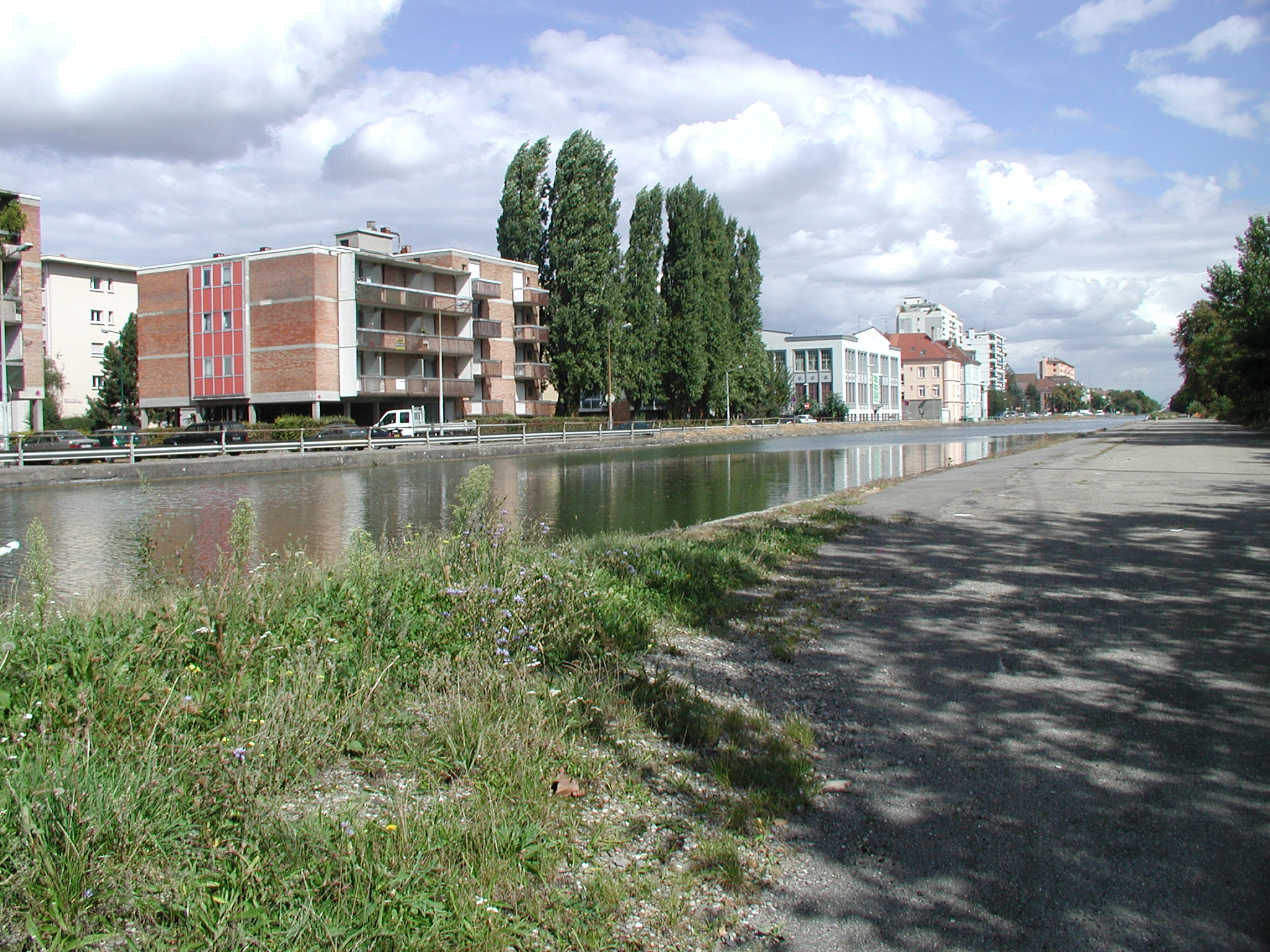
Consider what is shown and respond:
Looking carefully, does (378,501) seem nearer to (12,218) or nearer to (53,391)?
(12,218)

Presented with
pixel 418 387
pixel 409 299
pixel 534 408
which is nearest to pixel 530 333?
pixel 534 408

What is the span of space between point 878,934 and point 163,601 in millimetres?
4559

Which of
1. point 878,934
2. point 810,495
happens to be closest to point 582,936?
point 878,934

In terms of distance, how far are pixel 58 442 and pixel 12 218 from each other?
12285mm

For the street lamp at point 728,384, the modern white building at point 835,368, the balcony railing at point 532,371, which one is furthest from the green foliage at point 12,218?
the modern white building at point 835,368

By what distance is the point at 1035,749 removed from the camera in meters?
4.62

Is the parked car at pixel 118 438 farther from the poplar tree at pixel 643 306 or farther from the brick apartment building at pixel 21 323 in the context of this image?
the poplar tree at pixel 643 306

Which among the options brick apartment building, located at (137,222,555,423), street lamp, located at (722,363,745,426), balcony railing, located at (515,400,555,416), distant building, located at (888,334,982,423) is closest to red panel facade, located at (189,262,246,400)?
brick apartment building, located at (137,222,555,423)

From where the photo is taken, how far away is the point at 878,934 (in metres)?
3.13

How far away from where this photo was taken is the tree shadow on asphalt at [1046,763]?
324 cm

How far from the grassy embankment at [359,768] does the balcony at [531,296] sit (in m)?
65.5

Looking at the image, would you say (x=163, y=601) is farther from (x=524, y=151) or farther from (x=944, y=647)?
(x=524, y=151)

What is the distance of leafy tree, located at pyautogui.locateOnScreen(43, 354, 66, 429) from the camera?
65562 mm

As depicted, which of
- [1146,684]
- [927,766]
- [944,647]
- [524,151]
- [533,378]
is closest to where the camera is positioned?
[927,766]
